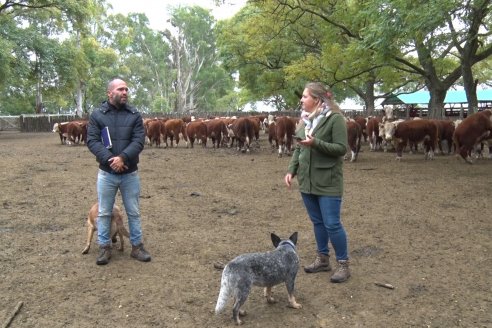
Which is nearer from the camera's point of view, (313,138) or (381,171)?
(313,138)

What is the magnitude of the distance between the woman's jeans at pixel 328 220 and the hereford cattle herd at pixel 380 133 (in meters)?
9.22

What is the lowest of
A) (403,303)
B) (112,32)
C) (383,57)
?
(403,303)

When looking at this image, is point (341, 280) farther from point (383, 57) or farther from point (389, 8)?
point (383, 57)

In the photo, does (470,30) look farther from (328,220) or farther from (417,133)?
(328,220)

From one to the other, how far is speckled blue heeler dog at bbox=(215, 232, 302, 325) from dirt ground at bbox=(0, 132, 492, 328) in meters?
0.23

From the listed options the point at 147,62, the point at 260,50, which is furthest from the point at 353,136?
the point at 147,62

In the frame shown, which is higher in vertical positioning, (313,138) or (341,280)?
(313,138)

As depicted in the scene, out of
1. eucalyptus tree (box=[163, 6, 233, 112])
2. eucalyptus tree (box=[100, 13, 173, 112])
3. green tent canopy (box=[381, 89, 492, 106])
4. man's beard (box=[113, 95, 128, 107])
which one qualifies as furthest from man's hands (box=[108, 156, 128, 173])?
eucalyptus tree (box=[100, 13, 173, 112])

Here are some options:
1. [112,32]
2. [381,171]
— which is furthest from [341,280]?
[112,32]

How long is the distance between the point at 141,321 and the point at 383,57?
37.8 feet

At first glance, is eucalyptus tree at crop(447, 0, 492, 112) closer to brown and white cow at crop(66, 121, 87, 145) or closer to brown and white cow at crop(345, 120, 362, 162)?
brown and white cow at crop(345, 120, 362, 162)

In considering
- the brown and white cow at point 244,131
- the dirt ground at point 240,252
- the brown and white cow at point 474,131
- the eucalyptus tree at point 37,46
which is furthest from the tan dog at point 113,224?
the eucalyptus tree at point 37,46

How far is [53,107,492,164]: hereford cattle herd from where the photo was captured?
1241 centimetres

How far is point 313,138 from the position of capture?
4117mm
